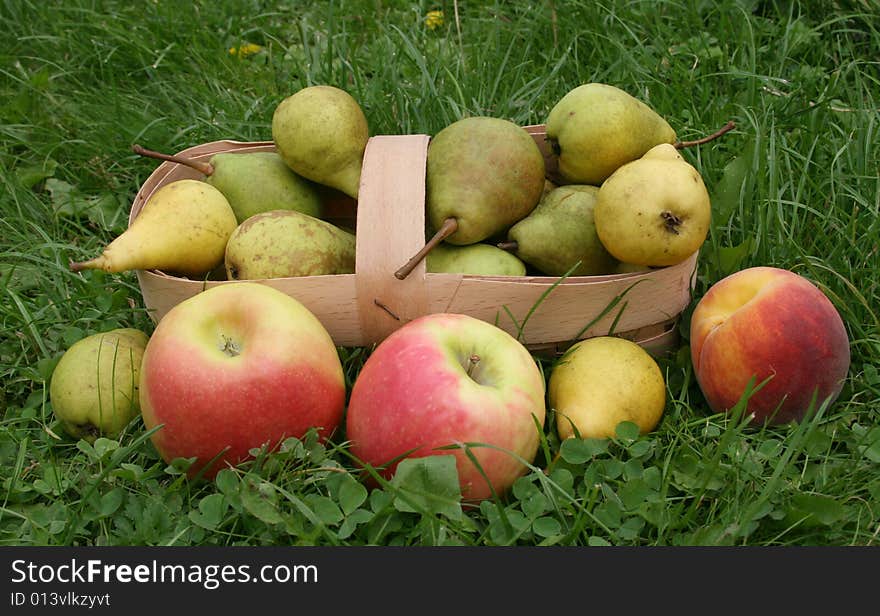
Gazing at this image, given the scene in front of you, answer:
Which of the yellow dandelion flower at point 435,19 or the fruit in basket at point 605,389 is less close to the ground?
the yellow dandelion flower at point 435,19

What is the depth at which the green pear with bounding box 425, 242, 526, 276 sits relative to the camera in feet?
7.64

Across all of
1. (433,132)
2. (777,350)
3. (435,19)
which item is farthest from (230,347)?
(435,19)

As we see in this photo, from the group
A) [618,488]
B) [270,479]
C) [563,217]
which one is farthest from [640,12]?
[270,479]

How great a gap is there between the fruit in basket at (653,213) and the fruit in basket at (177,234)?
979mm

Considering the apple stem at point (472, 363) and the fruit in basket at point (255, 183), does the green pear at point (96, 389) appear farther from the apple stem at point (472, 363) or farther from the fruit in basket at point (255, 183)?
the apple stem at point (472, 363)

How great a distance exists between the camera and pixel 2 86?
12.2 ft

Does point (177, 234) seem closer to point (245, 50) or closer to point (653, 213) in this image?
point (653, 213)

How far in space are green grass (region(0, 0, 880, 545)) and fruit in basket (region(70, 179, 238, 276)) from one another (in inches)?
12.1

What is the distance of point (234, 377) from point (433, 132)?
150 cm

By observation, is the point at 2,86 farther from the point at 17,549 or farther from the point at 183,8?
the point at 17,549

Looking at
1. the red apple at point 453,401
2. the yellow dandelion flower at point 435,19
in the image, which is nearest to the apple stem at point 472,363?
the red apple at point 453,401

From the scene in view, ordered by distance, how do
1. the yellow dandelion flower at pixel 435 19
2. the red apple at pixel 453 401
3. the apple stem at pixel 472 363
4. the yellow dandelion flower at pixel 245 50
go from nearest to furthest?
the red apple at pixel 453 401, the apple stem at pixel 472 363, the yellow dandelion flower at pixel 245 50, the yellow dandelion flower at pixel 435 19

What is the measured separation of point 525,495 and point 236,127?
1.92m

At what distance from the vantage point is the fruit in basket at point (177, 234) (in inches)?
89.6
